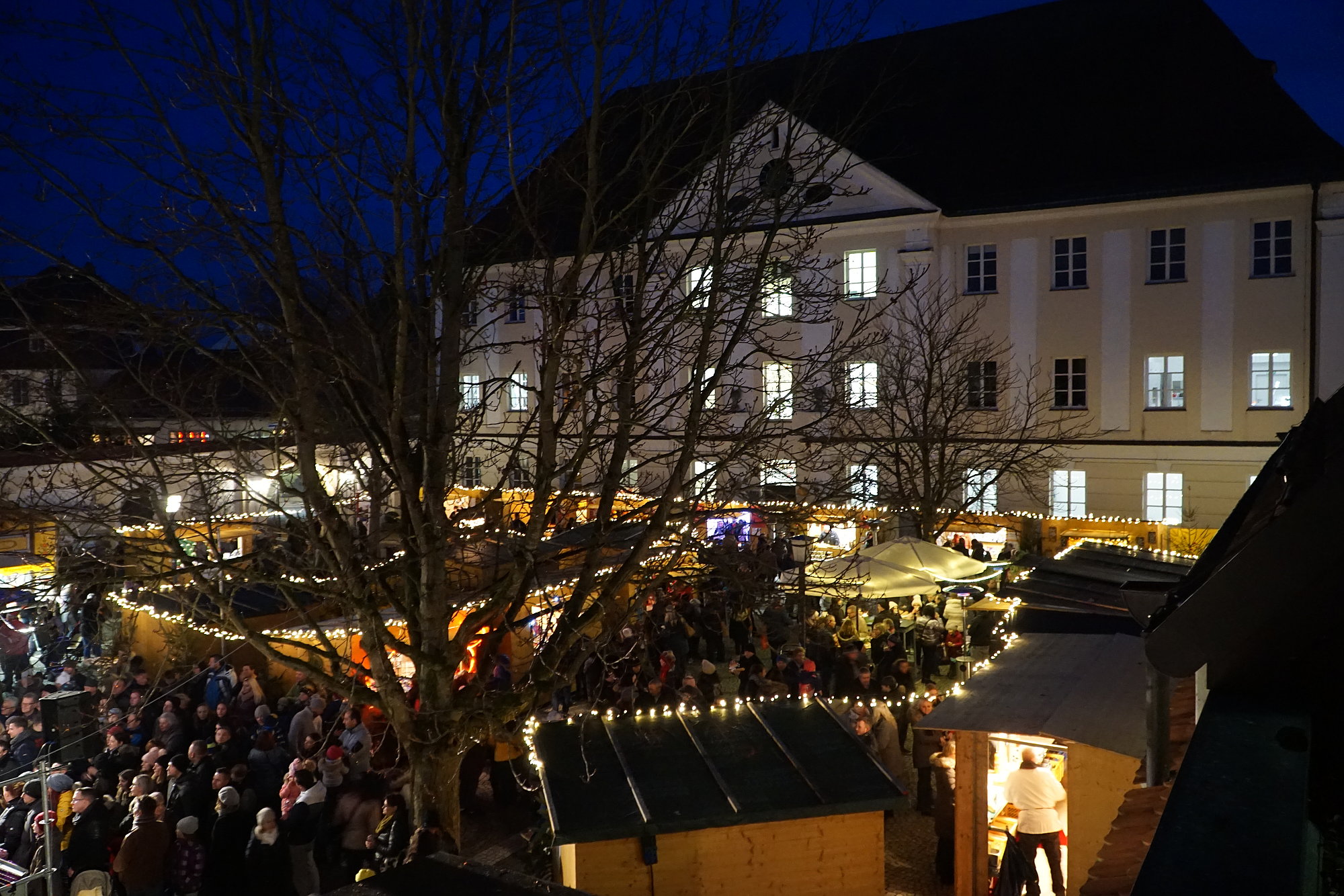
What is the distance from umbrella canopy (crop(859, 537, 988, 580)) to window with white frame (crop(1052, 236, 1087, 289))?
41.2ft

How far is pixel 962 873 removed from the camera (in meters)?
9.17

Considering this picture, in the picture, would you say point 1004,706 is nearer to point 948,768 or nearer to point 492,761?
point 948,768

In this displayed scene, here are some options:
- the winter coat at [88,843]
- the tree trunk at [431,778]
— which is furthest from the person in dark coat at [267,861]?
the tree trunk at [431,778]

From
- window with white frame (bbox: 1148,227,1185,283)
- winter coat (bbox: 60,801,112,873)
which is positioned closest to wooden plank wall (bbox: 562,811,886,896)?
winter coat (bbox: 60,801,112,873)

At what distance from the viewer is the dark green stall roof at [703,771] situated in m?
7.41

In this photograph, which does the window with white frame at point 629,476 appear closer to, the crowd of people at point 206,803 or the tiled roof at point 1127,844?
→ the crowd of people at point 206,803

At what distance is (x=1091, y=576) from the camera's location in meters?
14.3

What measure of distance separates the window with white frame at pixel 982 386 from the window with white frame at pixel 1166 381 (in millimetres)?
3575

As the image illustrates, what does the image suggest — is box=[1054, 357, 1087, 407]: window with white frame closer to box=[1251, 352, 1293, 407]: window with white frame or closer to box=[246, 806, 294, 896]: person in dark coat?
box=[1251, 352, 1293, 407]: window with white frame

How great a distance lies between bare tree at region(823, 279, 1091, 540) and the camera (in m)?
19.6

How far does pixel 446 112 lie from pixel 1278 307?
22.5 m

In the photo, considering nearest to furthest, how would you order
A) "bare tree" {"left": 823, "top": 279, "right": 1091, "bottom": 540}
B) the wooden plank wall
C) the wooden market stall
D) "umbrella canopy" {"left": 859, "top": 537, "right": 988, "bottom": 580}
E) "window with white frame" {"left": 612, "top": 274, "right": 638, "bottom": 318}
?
"window with white frame" {"left": 612, "top": 274, "right": 638, "bottom": 318}, the wooden plank wall, the wooden market stall, "umbrella canopy" {"left": 859, "top": 537, "right": 988, "bottom": 580}, "bare tree" {"left": 823, "top": 279, "right": 1091, "bottom": 540}

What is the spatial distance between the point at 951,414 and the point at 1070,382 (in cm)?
686

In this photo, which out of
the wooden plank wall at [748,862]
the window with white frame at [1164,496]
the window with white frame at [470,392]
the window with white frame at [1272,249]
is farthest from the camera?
the window with white frame at [1164,496]
